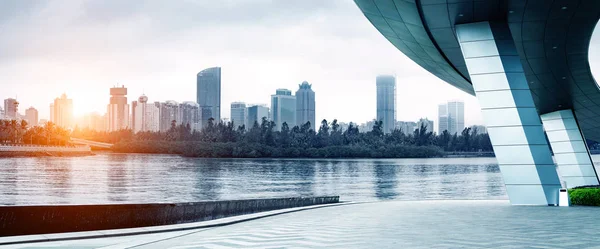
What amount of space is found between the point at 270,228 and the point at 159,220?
8.22ft

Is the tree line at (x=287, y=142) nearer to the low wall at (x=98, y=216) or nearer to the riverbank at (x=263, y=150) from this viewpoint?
the riverbank at (x=263, y=150)

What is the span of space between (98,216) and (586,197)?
13.3 meters

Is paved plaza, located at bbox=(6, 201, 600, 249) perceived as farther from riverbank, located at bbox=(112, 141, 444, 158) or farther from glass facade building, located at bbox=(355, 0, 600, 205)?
riverbank, located at bbox=(112, 141, 444, 158)

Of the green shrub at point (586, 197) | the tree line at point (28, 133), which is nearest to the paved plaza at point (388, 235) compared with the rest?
the green shrub at point (586, 197)

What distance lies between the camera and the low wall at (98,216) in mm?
9578

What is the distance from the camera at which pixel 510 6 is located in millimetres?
16531

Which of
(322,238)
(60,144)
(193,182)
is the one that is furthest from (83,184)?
(60,144)

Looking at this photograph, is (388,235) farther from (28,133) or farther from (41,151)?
(28,133)

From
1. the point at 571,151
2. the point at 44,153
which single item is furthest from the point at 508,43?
the point at 44,153

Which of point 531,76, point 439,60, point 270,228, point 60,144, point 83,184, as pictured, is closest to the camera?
point 270,228

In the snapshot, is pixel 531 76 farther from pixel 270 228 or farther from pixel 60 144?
pixel 60 144

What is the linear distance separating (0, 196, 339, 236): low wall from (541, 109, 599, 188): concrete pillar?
27.1 m

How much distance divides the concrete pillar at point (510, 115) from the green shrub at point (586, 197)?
53 centimetres

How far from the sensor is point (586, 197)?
56.8 feet
